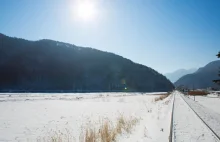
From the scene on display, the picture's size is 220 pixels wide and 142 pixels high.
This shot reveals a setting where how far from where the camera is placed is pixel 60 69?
134000 mm

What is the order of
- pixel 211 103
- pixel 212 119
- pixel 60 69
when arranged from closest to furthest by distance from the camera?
pixel 212 119, pixel 211 103, pixel 60 69

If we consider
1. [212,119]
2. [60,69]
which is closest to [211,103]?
→ [212,119]

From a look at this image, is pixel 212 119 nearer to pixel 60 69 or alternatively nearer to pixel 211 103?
pixel 211 103

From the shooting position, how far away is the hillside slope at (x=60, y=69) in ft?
373

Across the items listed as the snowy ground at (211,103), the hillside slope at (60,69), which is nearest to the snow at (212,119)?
the snowy ground at (211,103)

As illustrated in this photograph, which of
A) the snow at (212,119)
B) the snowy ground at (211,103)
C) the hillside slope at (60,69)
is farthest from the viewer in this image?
the hillside slope at (60,69)

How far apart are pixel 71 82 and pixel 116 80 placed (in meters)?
30.0

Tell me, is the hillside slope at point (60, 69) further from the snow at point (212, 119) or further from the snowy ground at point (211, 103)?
the snow at point (212, 119)

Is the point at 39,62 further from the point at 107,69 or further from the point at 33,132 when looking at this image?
the point at 33,132

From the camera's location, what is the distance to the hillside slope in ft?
373

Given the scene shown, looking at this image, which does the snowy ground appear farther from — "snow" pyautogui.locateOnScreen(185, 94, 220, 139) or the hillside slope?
the hillside slope

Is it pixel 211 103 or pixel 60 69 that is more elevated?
pixel 60 69

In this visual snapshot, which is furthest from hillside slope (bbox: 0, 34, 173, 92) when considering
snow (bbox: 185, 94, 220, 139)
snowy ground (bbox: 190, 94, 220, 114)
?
snow (bbox: 185, 94, 220, 139)

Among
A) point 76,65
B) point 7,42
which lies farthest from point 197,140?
point 7,42
